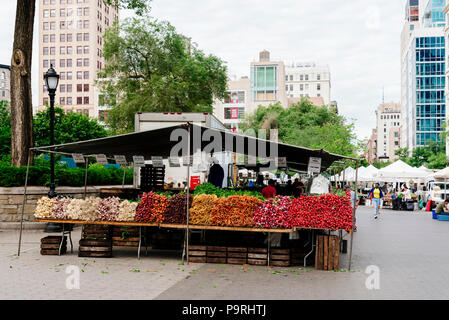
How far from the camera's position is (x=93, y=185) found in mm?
21406

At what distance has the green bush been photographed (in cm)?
1711

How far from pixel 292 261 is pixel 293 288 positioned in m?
2.54

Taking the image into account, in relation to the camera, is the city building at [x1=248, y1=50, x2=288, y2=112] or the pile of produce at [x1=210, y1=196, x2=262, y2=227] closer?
the pile of produce at [x1=210, y1=196, x2=262, y2=227]

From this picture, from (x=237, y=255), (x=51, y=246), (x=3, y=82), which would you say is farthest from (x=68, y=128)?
(x=3, y=82)

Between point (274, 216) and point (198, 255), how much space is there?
191 cm

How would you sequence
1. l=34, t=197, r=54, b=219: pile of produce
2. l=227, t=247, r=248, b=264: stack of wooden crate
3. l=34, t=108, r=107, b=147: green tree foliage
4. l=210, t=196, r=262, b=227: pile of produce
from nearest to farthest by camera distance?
l=210, t=196, r=262, b=227: pile of produce, l=227, t=247, r=248, b=264: stack of wooden crate, l=34, t=197, r=54, b=219: pile of produce, l=34, t=108, r=107, b=147: green tree foliage

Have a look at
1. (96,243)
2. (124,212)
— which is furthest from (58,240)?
(124,212)

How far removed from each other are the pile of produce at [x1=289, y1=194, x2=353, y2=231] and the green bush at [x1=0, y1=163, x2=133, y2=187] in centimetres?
1073

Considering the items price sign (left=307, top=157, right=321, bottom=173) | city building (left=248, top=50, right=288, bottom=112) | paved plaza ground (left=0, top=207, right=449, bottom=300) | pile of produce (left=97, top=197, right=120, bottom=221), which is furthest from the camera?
city building (left=248, top=50, right=288, bottom=112)

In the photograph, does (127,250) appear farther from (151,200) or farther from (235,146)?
(235,146)

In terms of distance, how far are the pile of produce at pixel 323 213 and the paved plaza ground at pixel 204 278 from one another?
3.17 ft

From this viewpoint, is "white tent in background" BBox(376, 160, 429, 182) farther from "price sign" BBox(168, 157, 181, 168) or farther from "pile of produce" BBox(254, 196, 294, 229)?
"pile of produce" BBox(254, 196, 294, 229)

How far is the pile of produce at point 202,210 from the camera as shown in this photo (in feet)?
35.7

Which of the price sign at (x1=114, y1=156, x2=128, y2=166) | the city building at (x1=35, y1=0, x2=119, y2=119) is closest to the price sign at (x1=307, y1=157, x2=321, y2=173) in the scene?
the price sign at (x1=114, y1=156, x2=128, y2=166)
